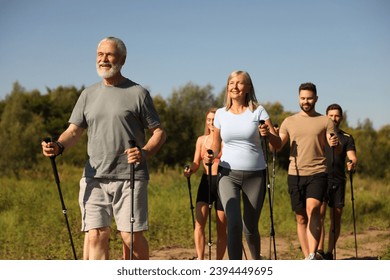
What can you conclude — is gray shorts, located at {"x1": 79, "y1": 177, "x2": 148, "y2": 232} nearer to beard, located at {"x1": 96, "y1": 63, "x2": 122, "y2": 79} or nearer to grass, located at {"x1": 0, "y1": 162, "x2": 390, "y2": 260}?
beard, located at {"x1": 96, "y1": 63, "x2": 122, "y2": 79}

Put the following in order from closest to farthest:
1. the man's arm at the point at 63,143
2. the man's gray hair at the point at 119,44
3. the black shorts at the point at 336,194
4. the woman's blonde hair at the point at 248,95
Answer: the man's arm at the point at 63,143 < the man's gray hair at the point at 119,44 < the woman's blonde hair at the point at 248,95 < the black shorts at the point at 336,194

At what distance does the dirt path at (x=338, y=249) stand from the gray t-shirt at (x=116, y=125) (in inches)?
170

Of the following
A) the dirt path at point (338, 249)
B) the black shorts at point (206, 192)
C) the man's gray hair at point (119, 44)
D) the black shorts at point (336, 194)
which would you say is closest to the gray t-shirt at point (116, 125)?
the man's gray hair at point (119, 44)

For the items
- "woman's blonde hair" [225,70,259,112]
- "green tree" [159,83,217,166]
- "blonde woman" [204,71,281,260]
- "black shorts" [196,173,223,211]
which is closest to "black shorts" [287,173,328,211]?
"black shorts" [196,173,223,211]

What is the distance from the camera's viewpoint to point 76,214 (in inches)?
568

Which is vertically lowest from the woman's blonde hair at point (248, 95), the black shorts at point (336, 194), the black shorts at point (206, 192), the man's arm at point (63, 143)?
the black shorts at point (336, 194)

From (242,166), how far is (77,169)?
16.5 meters

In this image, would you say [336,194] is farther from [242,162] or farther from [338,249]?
[242,162]

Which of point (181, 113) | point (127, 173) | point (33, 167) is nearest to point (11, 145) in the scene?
point (33, 167)

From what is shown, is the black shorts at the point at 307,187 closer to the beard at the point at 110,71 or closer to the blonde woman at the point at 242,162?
the blonde woman at the point at 242,162

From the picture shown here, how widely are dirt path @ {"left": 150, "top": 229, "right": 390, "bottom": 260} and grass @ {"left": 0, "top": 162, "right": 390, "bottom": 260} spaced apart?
0.41 metres

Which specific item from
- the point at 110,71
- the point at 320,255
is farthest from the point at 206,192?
the point at 110,71

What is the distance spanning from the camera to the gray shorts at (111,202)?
545cm

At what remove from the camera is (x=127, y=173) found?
5.42 m
